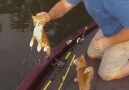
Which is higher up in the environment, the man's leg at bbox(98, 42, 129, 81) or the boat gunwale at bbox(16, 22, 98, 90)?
the boat gunwale at bbox(16, 22, 98, 90)

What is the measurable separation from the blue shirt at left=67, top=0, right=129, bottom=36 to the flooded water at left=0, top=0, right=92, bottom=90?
54.9 inches

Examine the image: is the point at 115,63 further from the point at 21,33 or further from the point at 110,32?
the point at 21,33

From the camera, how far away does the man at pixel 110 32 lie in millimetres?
2314

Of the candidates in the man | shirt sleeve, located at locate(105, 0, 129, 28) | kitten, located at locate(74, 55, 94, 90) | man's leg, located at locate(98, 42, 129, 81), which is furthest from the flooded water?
shirt sleeve, located at locate(105, 0, 129, 28)

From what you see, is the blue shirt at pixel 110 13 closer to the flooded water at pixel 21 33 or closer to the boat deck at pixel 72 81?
the boat deck at pixel 72 81

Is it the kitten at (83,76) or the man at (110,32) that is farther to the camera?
the kitten at (83,76)

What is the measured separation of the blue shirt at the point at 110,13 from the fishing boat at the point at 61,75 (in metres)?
0.43

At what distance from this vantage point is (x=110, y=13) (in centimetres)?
241

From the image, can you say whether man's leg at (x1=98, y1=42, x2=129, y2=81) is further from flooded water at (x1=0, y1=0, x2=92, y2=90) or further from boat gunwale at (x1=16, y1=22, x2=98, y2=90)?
flooded water at (x1=0, y1=0, x2=92, y2=90)

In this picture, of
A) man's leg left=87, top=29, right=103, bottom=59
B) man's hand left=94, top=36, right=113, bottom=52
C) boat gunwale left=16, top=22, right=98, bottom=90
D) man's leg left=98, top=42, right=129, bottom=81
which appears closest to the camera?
man's hand left=94, top=36, right=113, bottom=52

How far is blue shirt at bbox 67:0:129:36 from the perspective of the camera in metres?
2.27

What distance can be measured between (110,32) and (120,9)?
0.39 m

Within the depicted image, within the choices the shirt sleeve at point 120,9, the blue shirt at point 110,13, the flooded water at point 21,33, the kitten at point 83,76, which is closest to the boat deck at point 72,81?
the kitten at point 83,76

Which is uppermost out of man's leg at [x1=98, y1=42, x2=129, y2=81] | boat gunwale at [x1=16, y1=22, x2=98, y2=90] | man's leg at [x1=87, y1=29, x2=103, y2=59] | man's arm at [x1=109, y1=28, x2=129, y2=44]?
boat gunwale at [x1=16, y1=22, x2=98, y2=90]
